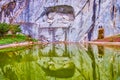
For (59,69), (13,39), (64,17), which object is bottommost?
(59,69)

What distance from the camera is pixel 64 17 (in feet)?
136

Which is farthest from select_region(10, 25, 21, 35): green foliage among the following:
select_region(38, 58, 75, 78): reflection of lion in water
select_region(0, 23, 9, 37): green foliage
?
select_region(38, 58, 75, 78): reflection of lion in water

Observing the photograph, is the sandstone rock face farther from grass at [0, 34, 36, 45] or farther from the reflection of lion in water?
the reflection of lion in water

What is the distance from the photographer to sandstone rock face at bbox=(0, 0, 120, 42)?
37844mm

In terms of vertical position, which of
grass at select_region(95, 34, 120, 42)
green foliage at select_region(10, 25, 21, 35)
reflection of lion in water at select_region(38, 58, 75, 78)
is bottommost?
reflection of lion in water at select_region(38, 58, 75, 78)

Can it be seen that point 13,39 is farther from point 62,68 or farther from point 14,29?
point 62,68

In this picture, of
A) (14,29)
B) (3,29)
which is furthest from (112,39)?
(3,29)

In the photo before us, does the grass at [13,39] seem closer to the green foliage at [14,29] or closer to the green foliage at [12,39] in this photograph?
the green foliage at [12,39]

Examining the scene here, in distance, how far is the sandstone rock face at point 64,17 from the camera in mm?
37844

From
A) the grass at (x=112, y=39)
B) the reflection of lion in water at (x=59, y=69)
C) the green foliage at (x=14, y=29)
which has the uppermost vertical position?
the green foliage at (x=14, y=29)

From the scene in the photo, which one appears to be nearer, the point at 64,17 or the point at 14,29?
the point at 14,29

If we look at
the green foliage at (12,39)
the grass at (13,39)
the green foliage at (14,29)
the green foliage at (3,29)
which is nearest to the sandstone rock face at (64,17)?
the green foliage at (14,29)

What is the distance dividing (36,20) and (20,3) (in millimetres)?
3290

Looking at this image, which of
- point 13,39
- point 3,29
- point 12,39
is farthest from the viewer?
point 13,39
